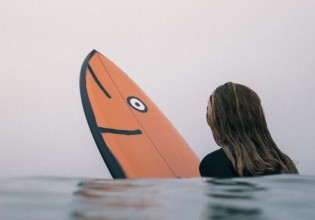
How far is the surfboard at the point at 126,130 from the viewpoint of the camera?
1.06 m

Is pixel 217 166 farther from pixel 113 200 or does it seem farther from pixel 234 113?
pixel 113 200

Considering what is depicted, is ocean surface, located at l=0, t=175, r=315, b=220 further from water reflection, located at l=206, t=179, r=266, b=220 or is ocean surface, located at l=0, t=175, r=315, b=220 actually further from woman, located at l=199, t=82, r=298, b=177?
woman, located at l=199, t=82, r=298, b=177

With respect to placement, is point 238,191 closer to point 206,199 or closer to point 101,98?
point 206,199

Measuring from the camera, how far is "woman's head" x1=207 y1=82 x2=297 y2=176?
786 mm

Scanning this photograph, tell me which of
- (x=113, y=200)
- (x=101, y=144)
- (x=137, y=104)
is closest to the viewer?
(x=113, y=200)

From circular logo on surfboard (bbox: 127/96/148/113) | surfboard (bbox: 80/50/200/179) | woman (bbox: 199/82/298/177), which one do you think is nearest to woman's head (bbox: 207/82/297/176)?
woman (bbox: 199/82/298/177)

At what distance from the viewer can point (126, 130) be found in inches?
47.9

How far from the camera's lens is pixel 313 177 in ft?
2.00

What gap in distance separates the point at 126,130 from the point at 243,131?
46 cm

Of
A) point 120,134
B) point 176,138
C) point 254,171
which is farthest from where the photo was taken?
point 176,138

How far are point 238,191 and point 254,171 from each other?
29 cm

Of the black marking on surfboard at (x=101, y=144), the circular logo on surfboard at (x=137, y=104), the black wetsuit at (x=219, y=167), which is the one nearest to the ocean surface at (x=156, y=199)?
the black wetsuit at (x=219, y=167)

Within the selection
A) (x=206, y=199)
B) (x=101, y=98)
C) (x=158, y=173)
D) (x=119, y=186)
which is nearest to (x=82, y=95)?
(x=101, y=98)

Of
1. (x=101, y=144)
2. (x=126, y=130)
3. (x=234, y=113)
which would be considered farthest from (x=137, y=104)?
(x=234, y=113)
